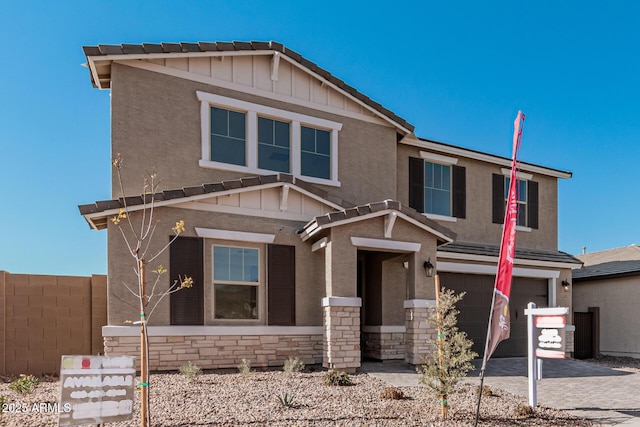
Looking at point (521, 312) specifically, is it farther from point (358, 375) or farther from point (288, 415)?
point (288, 415)

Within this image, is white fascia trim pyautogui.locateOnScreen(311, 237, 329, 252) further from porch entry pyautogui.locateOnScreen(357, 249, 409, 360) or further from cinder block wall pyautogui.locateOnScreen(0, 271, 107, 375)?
cinder block wall pyautogui.locateOnScreen(0, 271, 107, 375)

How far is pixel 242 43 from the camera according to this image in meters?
11.7

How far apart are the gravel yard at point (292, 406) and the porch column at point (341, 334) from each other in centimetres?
88

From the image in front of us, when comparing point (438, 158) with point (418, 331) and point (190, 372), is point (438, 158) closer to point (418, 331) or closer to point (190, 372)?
point (418, 331)

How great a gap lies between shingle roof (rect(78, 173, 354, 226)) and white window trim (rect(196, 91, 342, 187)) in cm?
91

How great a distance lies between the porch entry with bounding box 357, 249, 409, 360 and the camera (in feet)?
37.8

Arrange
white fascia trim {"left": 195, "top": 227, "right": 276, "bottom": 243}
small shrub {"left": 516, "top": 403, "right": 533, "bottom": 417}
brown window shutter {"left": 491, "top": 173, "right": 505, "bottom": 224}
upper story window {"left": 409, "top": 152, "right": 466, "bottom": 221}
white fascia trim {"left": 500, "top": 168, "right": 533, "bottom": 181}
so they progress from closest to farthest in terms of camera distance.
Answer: small shrub {"left": 516, "top": 403, "right": 533, "bottom": 417} → white fascia trim {"left": 195, "top": 227, "right": 276, "bottom": 243} → upper story window {"left": 409, "top": 152, "right": 466, "bottom": 221} → brown window shutter {"left": 491, "top": 173, "right": 505, "bottom": 224} → white fascia trim {"left": 500, "top": 168, "right": 533, "bottom": 181}

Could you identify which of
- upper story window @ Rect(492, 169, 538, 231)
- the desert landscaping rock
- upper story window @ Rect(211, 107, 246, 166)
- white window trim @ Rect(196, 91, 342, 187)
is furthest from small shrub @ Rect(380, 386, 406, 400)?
upper story window @ Rect(492, 169, 538, 231)

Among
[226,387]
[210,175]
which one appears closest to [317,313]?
[226,387]

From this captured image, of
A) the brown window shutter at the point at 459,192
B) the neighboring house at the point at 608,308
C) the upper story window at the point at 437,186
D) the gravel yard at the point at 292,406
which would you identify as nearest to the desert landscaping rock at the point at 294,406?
the gravel yard at the point at 292,406

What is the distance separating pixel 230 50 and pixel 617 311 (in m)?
15.5

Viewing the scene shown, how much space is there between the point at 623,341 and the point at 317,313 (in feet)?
39.0

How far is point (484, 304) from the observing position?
44.8 ft

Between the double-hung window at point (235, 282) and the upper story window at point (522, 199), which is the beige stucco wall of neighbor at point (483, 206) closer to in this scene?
the upper story window at point (522, 199)
